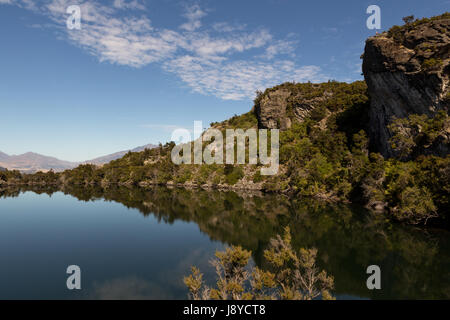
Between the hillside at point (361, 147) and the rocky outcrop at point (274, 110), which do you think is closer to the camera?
the hillside at point (361, 147)

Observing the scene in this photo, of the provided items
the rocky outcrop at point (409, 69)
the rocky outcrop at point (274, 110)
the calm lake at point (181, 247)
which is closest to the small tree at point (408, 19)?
the rocky outcrop at point (409, 69)

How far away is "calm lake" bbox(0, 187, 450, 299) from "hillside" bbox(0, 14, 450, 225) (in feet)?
24.1

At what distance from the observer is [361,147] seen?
3344 inches

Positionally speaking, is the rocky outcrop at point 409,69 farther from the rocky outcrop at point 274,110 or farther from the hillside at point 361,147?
the rocky outcrop at point 274,110

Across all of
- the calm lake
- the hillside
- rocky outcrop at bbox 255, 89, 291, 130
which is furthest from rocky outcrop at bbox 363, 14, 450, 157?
rocky outcrop at bbox 255, 89, 291, 130

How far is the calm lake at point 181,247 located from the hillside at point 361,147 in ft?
24.1

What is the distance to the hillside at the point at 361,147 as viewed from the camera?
1892 inches

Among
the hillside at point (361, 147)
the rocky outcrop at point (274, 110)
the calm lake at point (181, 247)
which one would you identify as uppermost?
the rocky outcrop at point (274, 110)

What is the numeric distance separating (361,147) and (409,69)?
104ft

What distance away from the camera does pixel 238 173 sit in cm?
11025

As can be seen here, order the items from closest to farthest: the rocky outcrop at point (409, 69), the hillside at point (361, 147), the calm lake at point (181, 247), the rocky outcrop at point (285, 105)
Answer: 1. the calm lake at point (181, 247)
2. the hillside at point (361, 147)
3. the rocky outcrop at point (409, 69)
4. the rocky outcrop at point (285, 105)

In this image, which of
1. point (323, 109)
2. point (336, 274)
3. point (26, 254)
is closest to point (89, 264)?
point (26, 254)

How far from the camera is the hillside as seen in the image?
48062 millimetres
